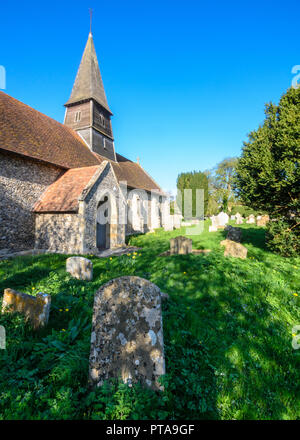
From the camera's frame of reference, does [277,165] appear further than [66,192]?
No

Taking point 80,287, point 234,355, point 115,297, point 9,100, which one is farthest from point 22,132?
point 234,355

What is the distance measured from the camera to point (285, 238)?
25.2 ft

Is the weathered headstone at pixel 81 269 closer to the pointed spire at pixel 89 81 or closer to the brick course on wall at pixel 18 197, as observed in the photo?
the brick course on wall at pixel 18 197

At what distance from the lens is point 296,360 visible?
2832 millimetres

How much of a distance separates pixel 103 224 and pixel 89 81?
15.4 m

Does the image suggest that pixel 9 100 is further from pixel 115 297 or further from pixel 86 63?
pixel 115 297

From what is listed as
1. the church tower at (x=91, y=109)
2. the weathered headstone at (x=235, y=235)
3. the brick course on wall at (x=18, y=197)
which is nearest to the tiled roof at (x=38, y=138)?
the brick course on wall at (x=18, y=197)

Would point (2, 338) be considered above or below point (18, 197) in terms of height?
below

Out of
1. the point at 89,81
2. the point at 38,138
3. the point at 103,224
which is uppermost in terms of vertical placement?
the point at 89,81

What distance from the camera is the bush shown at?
7.47 meters

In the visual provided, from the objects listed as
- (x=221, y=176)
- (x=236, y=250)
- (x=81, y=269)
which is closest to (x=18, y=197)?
(x=81, y=269)

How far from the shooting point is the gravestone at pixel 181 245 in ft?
25.2

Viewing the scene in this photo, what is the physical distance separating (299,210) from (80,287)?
7953 mm

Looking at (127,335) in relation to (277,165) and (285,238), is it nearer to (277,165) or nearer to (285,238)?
(285,238)
